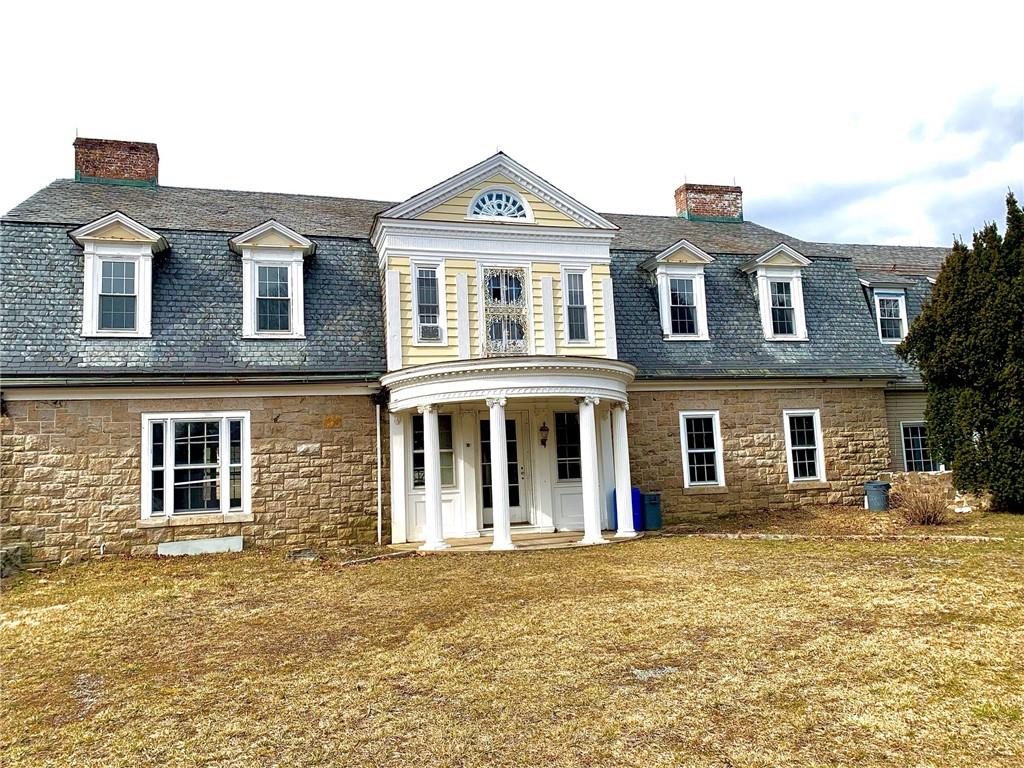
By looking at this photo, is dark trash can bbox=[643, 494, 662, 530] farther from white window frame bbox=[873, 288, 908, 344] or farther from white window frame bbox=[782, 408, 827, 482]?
white window frame bbox=[873, 288, 908, 344]

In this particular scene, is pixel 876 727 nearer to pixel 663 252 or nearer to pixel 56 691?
pixel 56 691

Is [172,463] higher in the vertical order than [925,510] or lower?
higher

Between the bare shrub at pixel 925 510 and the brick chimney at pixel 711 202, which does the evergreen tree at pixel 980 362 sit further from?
the brick chimney at pixel 711 202

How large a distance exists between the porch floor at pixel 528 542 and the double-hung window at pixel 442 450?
1307 mm

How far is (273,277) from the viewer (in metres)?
15.0

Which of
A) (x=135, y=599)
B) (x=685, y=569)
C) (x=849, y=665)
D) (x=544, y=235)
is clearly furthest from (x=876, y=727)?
(x=544, y=235)

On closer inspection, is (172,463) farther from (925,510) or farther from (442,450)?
(925,510)

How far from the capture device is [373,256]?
52.7 ft

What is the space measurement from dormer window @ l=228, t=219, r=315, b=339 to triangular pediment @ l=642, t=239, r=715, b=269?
25.4 ft

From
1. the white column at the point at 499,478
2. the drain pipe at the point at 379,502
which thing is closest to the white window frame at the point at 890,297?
the white column at the point at 499,478

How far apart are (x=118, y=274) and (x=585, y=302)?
918cm

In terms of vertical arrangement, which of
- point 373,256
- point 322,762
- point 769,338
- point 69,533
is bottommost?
point 322,762

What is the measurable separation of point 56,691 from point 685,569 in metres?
7.38

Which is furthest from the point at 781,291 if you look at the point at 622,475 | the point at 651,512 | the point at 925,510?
the point at 622,475
